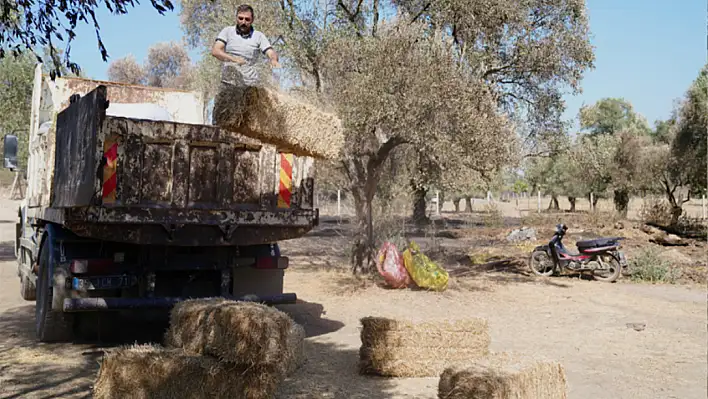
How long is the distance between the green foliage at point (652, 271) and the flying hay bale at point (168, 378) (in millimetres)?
11454

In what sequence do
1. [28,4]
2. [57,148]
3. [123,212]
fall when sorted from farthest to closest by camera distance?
[57,148]
[123,212]
[28,4]

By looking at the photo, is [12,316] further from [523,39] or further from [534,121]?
[534,121]

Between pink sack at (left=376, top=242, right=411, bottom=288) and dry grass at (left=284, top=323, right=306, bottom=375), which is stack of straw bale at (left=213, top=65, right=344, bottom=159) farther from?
pink sack at (left=376, top=242, right=411, bottom=288)

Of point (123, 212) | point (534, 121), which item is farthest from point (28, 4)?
point (534, 121)

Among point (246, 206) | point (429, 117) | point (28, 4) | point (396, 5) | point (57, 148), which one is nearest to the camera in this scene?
point (28, 4)

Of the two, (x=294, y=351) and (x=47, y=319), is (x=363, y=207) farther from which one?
(x=294, y=351)

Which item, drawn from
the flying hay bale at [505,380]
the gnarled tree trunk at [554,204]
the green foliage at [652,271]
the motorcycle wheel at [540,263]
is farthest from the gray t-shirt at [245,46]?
the gnarled tree trunk at [554,204]

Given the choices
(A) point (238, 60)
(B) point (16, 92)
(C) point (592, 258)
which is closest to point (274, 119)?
(A) point (238, 60)

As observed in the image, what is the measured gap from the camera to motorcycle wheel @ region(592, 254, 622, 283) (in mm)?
13445

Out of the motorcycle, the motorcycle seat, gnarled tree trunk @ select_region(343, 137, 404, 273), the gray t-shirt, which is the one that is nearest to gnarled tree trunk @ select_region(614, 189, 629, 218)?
the motorcycle

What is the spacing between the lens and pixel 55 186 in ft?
22.9

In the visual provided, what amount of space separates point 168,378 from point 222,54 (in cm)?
358

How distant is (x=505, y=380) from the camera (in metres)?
4.24

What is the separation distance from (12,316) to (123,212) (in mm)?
3792
